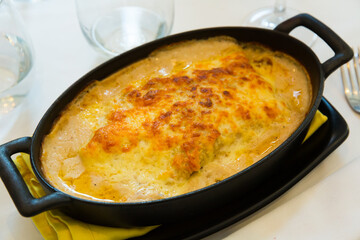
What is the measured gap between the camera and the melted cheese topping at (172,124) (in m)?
1.00

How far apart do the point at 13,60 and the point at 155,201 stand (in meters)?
0.88

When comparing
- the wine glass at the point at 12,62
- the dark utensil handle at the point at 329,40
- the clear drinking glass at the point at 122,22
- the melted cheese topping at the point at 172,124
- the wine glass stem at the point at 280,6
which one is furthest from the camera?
the wine glass stem at the point at 280,6

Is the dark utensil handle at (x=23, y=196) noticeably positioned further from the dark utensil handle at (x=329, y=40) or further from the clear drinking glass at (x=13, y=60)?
the dark utensil handle at (x=329, y=40)

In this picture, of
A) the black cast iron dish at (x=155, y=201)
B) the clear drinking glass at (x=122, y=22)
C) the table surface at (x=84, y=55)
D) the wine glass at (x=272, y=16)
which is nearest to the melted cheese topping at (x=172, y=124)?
the black cast iron dish at (x=155, y=201)

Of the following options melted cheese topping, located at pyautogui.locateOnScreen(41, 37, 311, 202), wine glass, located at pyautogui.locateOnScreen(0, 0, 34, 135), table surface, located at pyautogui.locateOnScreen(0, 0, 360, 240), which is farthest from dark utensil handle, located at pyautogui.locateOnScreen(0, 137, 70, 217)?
wine glass, located at pyautogui.locateOnScreen(0, 0, 34, 135)

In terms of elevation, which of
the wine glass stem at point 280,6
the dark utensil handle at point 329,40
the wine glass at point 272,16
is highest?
the dark utensil handle at point 329,40

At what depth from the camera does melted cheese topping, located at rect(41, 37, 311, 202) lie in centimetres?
100

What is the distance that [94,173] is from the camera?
1.01 metres

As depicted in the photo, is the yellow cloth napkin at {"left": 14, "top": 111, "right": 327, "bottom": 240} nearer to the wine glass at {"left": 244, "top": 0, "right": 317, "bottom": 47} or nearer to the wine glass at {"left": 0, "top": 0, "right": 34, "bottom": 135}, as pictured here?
the wine glass at {"left": 0, "top": 0, "right": 34, "bottom": 135}

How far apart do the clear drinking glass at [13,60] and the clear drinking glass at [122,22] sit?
21cm

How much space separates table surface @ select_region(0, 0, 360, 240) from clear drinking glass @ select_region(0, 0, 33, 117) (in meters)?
0.04

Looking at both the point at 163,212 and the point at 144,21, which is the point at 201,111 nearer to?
the point at 163,212

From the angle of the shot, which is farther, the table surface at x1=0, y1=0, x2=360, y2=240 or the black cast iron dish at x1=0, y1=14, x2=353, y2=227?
the table surface at x1=0, y1=0, x2=360, y2=240

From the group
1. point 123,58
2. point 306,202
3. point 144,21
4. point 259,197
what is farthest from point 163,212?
point 144,21
